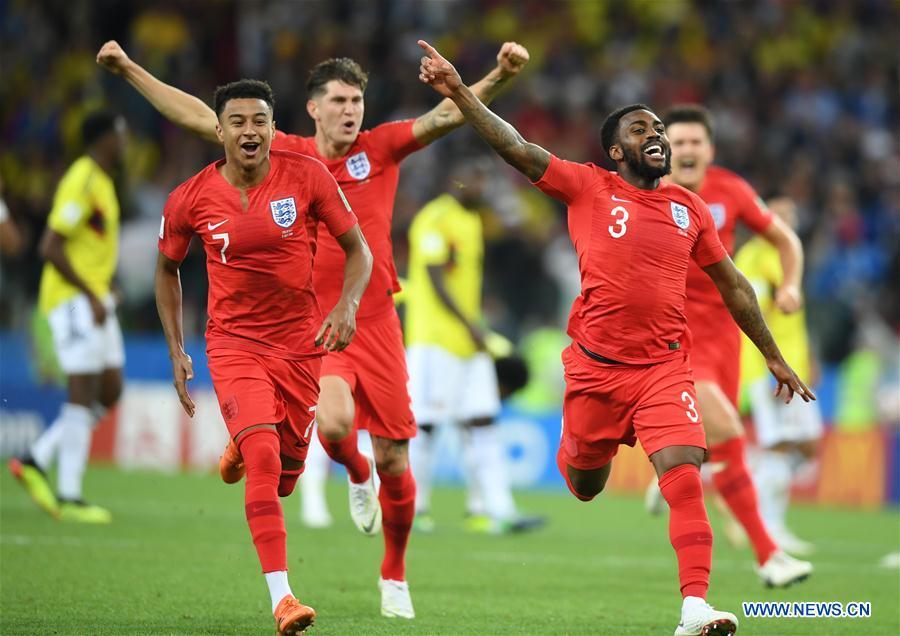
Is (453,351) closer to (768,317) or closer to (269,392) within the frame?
(768,317)

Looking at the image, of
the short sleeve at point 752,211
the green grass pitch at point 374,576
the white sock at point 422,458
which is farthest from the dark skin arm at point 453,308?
the short sleeve at point 752,211

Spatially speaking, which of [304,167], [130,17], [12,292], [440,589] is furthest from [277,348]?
[130,17]

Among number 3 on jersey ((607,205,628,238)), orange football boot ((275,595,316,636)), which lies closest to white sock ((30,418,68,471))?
orange football boot ((275,595,316,636))

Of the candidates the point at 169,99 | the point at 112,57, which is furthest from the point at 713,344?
the point at 112,57

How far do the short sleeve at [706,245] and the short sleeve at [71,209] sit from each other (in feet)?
20.6

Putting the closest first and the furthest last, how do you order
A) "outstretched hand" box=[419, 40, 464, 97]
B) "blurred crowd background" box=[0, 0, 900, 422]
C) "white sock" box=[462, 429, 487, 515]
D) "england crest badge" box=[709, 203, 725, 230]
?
"outstretched hand" box=[419, 40, 464, 97] → "england crest badge" box=[709, 203, 725, 230] → "white sock" box=[462, 429, 487, 515] → "blurred crowd background" box=[0, 0, 900, 422]

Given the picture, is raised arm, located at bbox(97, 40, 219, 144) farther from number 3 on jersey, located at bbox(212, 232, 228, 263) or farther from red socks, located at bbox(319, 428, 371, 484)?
red socks, located at bbox(319, 428, 371, 484)

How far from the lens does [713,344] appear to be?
31.3 feet

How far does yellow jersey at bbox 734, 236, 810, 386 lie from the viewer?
40.6ft

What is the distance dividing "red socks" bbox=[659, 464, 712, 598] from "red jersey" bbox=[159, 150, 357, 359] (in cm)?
191

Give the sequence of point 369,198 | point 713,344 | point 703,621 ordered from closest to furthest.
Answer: point 703,621
point 369,198
point 713,344

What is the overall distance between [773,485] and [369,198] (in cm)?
586

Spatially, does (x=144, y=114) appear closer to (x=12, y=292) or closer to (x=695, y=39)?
(x=12, y=292)

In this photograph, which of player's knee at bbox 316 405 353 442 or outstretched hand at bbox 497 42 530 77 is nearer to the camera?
outstretched hand at bbox 497 42 530 77
